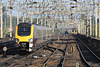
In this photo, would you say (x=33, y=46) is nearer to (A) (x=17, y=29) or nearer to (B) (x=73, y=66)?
(A) (x=17, y=29)

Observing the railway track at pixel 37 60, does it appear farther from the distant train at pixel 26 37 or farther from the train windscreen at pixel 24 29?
the train windscreen at pixel 24 29

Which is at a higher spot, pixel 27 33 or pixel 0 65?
pixel 27 33

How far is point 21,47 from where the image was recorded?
17422mm

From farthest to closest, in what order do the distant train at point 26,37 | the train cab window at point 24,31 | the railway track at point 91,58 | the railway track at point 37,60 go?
the train cab window at point 24,31 < the distant train at point 26,37 < the railway track at point 91,58 < the railway track at point 37,60

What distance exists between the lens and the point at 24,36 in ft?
57.3

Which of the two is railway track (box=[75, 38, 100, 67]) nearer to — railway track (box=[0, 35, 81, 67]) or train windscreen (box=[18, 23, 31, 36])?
railway track (box=[0, 35, 81, 67])

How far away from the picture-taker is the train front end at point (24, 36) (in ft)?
56.9

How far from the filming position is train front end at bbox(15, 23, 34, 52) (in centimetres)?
1734

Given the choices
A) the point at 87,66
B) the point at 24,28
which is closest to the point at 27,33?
the point at 24,28

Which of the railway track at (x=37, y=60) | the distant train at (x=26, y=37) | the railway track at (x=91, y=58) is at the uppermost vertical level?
the distant train at (x=26, y=37)

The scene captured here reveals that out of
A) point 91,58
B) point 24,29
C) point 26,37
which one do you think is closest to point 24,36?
point 26,37

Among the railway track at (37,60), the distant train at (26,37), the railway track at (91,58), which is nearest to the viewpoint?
the railway track at (37,60)

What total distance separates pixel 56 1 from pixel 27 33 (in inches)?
525

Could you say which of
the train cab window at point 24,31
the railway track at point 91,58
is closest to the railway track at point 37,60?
the railway track at point 91,58
